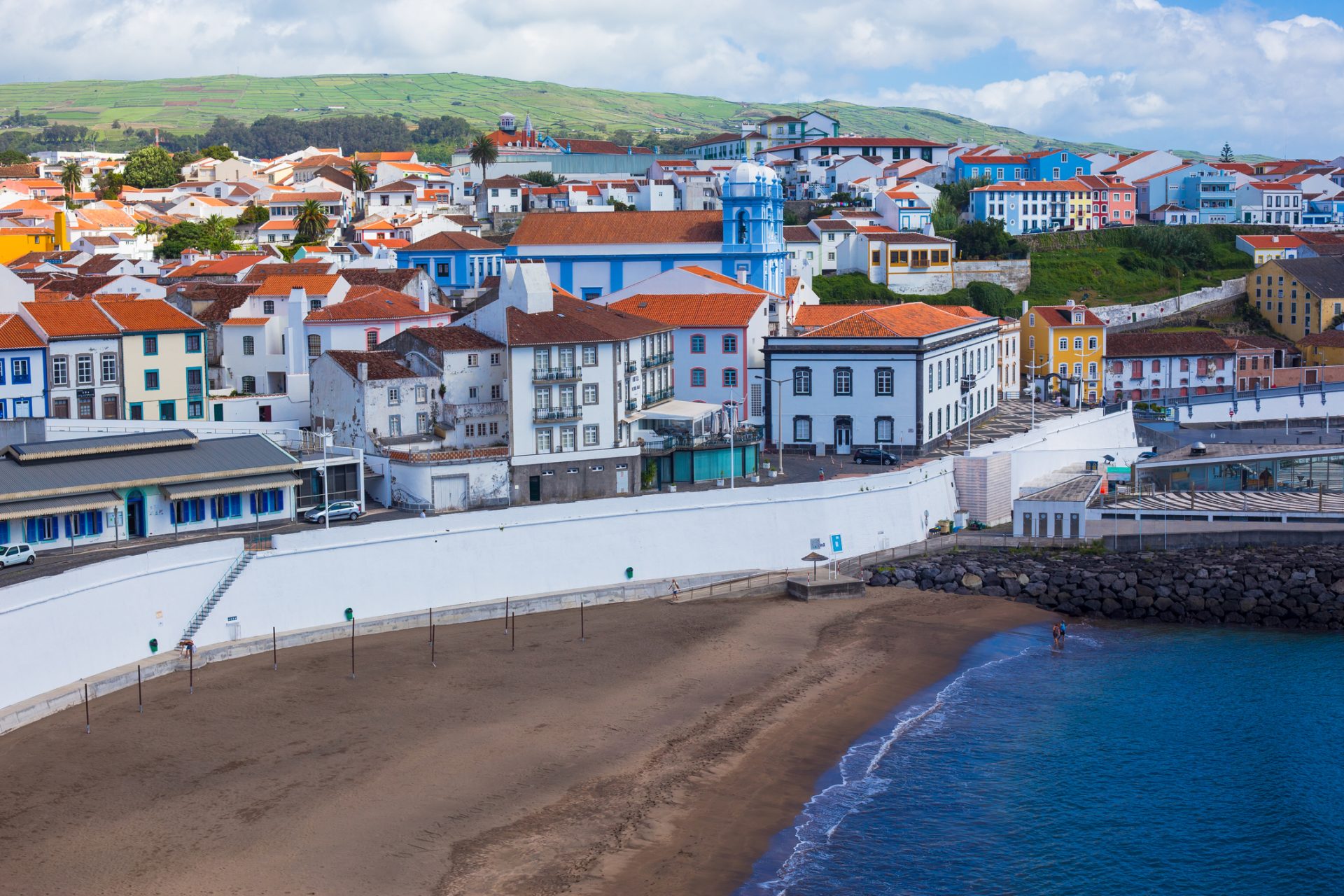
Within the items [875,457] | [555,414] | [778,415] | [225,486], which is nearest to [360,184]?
[778,415]

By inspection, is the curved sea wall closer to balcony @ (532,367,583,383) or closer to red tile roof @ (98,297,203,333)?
balcony @ (532,367,583,383)

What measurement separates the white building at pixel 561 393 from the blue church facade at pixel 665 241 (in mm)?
19000

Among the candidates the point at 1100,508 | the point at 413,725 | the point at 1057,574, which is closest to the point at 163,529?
the point at 413,725

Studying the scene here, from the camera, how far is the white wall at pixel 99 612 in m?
29.3

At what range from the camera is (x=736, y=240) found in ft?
224

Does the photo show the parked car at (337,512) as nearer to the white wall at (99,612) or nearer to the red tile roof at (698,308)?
the white wall at (99,612)

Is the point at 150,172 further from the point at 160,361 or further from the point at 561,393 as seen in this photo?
the point at 561,393

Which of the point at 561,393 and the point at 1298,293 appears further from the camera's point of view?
the point at 1298,293

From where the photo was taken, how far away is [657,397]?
174ft

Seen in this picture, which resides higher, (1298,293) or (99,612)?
(1298,293)

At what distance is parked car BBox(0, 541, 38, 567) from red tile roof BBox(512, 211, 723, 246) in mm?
37425

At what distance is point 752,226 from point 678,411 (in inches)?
749

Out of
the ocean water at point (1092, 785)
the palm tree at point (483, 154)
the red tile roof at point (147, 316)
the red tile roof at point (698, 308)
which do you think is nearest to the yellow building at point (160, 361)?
the red tile roof at point (147, 316)

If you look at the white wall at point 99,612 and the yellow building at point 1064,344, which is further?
the yellow building at point 1064,344
